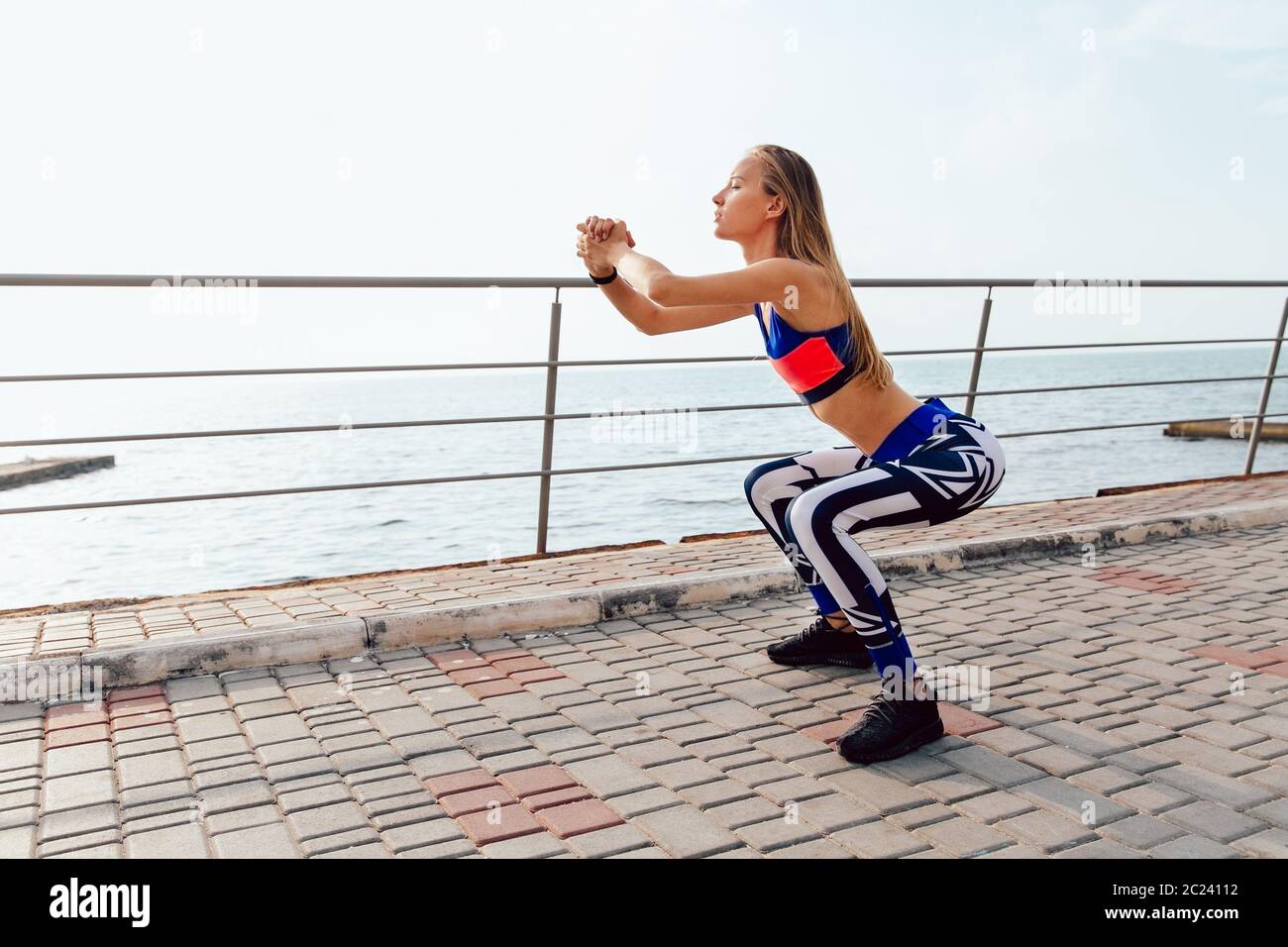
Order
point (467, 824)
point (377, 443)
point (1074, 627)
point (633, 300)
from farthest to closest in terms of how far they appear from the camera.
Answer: point (377, 443) → point (1074, 627) → point (633, 300) → point (467, 824)

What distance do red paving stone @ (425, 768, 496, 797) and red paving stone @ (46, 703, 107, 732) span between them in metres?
1.37

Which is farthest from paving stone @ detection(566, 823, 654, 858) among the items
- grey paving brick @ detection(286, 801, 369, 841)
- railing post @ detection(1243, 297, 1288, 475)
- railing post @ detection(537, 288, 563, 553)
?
railing post @ detection(1243, 297, 1288, 475)

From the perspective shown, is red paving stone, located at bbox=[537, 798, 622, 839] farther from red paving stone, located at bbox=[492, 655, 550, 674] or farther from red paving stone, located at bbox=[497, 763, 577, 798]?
red paving stone, located at bbox=[492, 655, 550, 674]

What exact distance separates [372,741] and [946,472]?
6.82ft

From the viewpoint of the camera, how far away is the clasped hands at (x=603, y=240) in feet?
11.6

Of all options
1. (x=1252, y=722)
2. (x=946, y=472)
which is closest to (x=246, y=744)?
(x=946, y=472)

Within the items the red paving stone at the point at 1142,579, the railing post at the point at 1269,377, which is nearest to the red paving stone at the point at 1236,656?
Answer: the red paving stone at the point at 1142,579

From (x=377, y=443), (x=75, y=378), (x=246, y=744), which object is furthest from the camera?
(x=377, y=443)

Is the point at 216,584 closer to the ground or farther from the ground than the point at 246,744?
closer to the ground

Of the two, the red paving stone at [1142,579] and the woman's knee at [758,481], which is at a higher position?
the woman's knee at [758,481]

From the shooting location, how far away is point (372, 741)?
3.60 m

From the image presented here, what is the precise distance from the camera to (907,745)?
348 centimetres

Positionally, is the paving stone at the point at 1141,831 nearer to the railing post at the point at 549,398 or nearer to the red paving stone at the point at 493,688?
the red paving stone at the point at 493,688

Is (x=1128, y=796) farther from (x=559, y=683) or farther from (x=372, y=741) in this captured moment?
(x=372, y=741)
